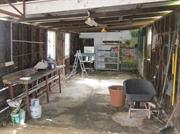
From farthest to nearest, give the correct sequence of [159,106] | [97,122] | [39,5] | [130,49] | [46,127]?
[130,49], [159,106], [97,122], [46,127], [39,5]

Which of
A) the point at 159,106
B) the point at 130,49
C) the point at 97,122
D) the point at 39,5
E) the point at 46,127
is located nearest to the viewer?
the point at 39,5

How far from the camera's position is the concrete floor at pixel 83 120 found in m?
3.85

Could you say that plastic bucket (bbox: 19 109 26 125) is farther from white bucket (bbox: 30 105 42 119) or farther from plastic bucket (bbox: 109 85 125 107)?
plastic bucket (bbox: 109 85 125 107)

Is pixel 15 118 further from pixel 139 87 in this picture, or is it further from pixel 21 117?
pixel 139 87

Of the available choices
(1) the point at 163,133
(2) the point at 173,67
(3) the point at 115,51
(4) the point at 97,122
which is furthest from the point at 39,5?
(3) the point at 115,51

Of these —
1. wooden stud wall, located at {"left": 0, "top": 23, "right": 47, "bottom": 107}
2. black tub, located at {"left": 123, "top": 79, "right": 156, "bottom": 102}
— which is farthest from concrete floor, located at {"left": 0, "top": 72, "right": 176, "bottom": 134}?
wooden stud wall, located at {"left": 0, "top": 23, "right": 47, "bottom": 107}

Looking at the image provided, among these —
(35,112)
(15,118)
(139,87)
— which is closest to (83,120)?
(35,112)

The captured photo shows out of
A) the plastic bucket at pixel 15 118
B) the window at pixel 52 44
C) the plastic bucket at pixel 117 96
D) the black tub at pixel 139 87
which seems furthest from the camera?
the window at pixel 52 44

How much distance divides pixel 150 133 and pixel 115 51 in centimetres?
815

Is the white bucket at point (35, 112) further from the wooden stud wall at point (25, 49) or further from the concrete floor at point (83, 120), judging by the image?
the wooden stud wall at point (25, 49)

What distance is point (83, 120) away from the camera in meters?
4.36

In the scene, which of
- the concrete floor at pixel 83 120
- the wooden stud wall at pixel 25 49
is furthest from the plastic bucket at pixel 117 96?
the wooden stud wall at pixel 25 49

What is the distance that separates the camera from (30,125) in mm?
4047

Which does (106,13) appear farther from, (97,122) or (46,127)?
(46,127)
